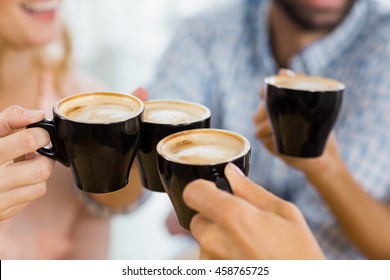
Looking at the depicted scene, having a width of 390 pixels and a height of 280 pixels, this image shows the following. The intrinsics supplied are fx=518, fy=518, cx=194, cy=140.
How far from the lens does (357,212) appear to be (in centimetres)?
98

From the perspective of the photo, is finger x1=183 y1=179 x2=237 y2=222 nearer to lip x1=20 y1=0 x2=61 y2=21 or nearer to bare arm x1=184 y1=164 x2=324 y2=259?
bare arm x1=184 y1=164 x2=324 y2=259

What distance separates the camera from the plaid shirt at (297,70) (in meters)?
1.11

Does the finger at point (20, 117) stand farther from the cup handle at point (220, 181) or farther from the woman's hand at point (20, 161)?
the cup handle at point (220, 181)

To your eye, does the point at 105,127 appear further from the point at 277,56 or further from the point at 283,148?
the point at 277,56

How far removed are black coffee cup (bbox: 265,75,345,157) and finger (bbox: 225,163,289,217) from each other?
11.0 inches

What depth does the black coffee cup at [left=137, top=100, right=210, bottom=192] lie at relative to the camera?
23.7 inches

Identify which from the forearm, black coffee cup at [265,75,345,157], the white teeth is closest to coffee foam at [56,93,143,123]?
black coffee cup at [265,75,345,157]

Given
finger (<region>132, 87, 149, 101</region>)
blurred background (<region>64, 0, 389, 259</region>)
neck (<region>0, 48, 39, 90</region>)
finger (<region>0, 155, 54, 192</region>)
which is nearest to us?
finger (<region>0, 155, 54, 192</region>)

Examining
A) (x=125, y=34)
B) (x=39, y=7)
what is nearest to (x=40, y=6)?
(x=39, y=7)

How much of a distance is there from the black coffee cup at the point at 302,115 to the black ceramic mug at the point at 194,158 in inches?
7.9

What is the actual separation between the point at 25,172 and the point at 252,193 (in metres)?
0.25

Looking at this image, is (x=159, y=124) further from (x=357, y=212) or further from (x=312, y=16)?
(x=312, y=16)

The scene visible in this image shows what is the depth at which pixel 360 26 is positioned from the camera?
126 centimetres

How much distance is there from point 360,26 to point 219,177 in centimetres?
91
